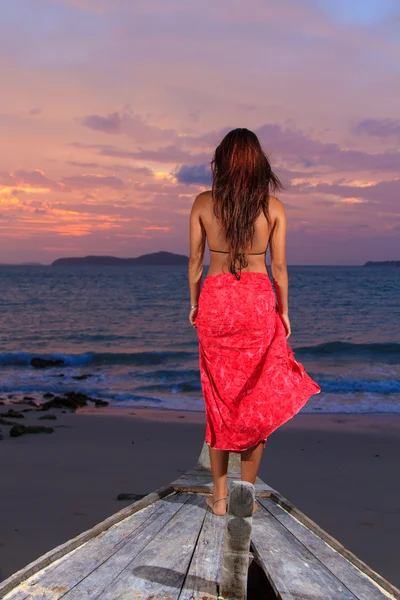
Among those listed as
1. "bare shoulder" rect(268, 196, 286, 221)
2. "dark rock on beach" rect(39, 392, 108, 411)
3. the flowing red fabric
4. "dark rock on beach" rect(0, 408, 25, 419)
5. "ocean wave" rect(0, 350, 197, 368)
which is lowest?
"ocean wave" rect(0, 350, 197, 368)

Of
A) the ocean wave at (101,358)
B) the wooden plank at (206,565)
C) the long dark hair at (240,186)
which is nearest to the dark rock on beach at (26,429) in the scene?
the wooden plank at (206,565)

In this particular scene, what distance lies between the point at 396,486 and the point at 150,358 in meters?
12.0

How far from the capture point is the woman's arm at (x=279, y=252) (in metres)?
3.69

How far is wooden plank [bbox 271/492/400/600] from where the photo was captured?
2.69 meters

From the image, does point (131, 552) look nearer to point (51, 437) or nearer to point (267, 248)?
point (267, 248)

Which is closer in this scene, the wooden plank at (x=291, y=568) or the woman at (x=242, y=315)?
the wooden plank at (x=291, y=568)

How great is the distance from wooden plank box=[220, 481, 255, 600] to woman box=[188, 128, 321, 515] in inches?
42.0

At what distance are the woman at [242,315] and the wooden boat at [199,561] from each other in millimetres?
389

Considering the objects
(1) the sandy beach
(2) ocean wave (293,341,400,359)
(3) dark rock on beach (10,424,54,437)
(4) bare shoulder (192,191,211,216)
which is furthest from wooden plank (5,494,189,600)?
(2) ocean wave (293,341,400,359)

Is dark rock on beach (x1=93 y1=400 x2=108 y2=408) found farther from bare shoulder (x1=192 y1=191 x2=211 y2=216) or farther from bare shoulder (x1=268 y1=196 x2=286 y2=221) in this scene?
bare shoulder (x1=268 y1=196 x2=286 y2=221)

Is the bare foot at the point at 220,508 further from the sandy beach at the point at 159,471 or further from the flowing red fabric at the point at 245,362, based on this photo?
the sandy beach at the point at 159,471

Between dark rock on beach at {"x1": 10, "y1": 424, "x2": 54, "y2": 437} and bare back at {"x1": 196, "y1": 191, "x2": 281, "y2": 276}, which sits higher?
bare back at {"x1": 196, "y1": 191, "x2": 281, "y2": 276}

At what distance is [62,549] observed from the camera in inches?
113

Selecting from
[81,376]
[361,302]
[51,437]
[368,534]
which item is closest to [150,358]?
[81,376]
